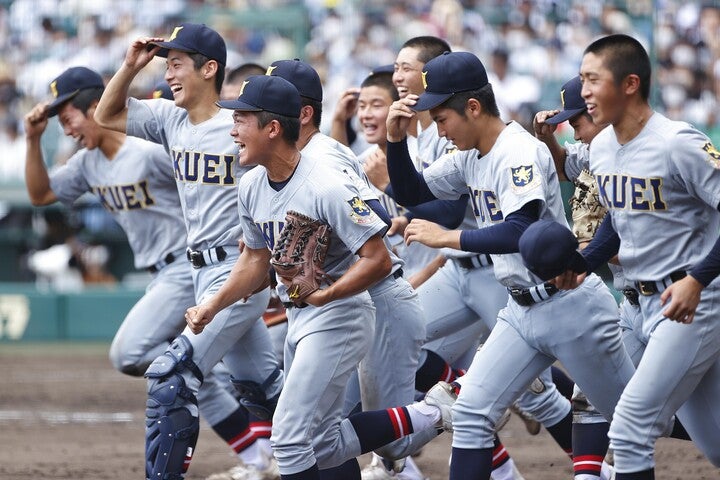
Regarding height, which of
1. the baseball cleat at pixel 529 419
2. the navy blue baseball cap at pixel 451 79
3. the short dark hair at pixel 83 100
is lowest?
the baseball cleat at pixel 529 419

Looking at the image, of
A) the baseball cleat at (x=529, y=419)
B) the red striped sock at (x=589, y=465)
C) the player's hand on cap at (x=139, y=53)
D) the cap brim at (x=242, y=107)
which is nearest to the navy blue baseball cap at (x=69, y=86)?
the player's hand on cap at (x=139, y=53)

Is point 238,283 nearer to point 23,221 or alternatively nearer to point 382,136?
point 382,136

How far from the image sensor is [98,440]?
8.15 meters

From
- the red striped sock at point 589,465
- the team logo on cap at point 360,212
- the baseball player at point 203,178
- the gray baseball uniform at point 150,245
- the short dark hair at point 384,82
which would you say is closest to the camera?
the team logo on cap at point 360,212

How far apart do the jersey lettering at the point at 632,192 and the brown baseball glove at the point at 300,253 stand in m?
1.12

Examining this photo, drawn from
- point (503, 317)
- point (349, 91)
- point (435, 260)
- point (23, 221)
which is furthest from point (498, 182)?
point (23, 221)

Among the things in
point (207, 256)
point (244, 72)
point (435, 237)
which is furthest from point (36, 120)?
point (435, 237)

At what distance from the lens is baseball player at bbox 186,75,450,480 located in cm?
484

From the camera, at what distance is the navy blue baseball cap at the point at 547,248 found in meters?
4.44

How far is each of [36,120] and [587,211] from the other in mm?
3152

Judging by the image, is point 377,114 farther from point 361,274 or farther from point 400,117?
point 361,274

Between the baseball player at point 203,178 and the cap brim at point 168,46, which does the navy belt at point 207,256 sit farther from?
the cap brim at point 168,46

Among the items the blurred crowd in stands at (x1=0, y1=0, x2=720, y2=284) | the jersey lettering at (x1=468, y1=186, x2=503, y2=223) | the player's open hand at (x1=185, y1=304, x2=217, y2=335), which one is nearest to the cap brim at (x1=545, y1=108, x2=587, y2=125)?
the jersey lettering at (x1=468, y1=186, x2=503, y2=223)

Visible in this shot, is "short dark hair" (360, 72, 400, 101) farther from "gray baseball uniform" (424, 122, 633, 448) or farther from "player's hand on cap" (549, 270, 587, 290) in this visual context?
"player's hand on cap" (549, 270, 587, 290)
